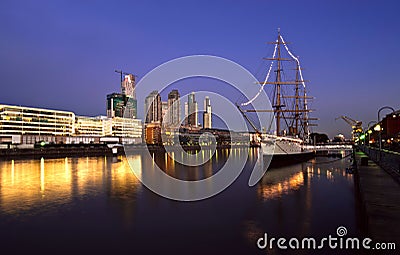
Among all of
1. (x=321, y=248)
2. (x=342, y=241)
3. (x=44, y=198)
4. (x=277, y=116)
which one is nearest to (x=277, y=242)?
(x=321, y=248)

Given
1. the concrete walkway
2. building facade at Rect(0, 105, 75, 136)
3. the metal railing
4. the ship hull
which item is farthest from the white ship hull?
building facade at Rect(0, 105, 75, 136)

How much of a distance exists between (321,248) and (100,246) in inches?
264

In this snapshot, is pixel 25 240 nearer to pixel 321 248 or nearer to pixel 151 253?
pixel 151 253

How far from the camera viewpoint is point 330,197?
20.1 meters

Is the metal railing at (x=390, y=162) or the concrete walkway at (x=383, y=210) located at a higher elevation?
the metal railing at (x=390, y=162)

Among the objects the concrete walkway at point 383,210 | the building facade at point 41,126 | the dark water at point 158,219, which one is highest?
the building facade at point 41,126

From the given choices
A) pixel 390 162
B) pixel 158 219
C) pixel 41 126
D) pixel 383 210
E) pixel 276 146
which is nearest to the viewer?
pixel 383 210

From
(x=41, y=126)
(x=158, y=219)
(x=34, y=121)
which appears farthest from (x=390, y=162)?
(x=41, y=126)

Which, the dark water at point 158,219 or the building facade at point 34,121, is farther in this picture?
the building facade at point 34,121

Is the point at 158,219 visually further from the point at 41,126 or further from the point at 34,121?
the point at 41,126

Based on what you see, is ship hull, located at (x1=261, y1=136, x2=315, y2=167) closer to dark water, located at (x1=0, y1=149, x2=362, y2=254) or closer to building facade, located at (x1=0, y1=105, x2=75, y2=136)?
dark water, located at (x1=0, y1=149, x2=362, y2=254)

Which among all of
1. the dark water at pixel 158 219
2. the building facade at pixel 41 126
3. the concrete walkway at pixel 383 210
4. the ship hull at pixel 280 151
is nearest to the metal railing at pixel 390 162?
the dark water at pixel 158 219

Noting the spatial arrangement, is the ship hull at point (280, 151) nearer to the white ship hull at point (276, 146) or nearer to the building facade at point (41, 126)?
the white ship hull at point (276, 146)

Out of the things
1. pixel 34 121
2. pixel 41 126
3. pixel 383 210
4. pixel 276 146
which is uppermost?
pixel 34 121
